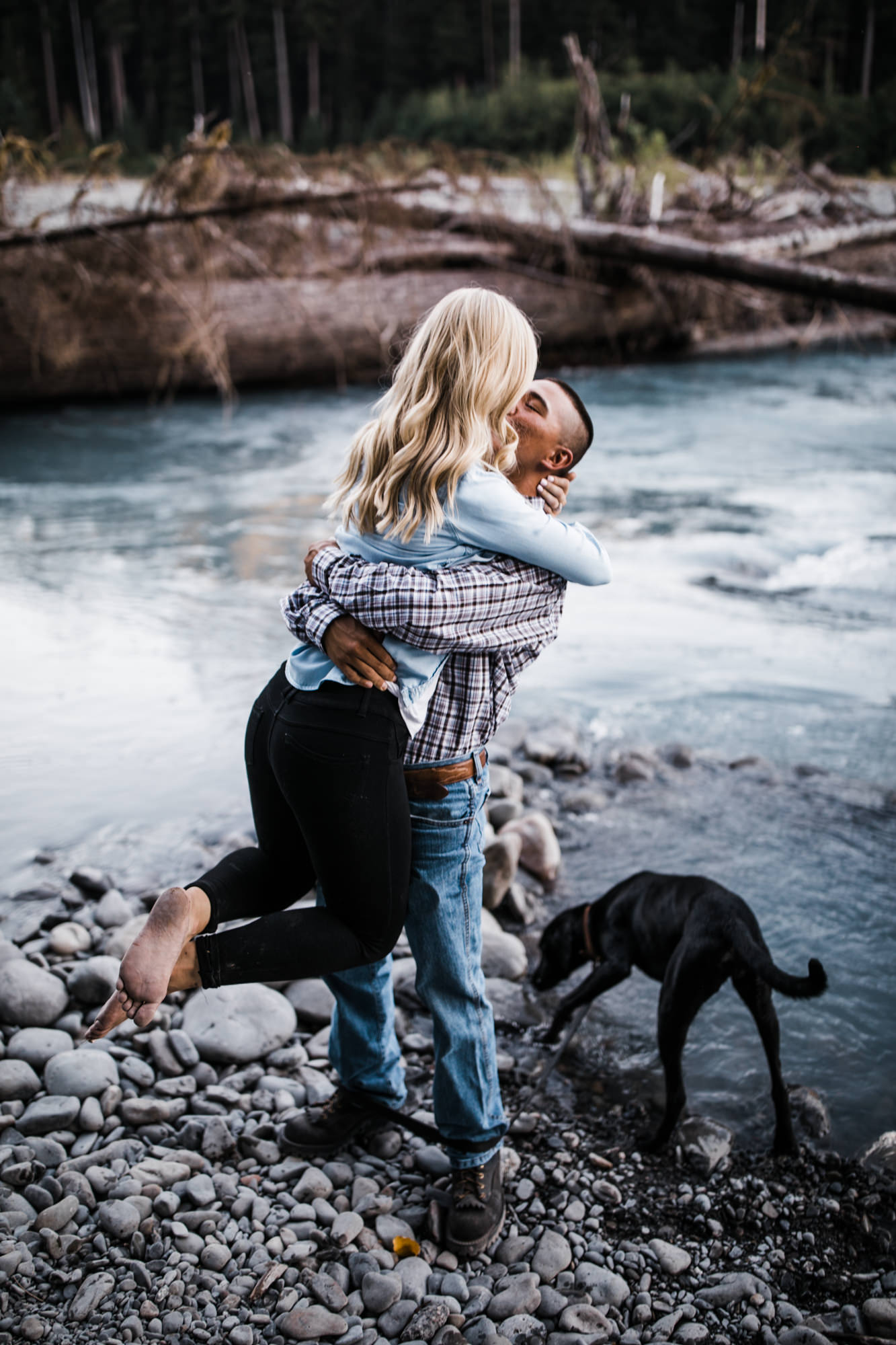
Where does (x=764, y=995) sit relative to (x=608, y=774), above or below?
above

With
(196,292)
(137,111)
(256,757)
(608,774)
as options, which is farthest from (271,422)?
(137,111)

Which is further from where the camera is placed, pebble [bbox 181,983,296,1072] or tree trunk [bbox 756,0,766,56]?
tree trunk [bbox 756,0,766,56]

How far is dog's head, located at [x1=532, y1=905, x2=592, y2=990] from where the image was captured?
121 inches

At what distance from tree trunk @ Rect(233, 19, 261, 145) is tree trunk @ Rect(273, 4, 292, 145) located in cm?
89

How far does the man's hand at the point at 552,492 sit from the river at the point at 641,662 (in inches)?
65.0

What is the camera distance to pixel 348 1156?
250 centimetres

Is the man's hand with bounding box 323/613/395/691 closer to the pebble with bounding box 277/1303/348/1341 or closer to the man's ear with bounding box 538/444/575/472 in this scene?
the man's ear with bounding box 538/444/575/472

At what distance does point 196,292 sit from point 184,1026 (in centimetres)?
970

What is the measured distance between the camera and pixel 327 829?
198 centimetres

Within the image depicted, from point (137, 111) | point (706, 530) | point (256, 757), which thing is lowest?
point (706, 530)

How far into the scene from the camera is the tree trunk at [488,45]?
34.0 meters

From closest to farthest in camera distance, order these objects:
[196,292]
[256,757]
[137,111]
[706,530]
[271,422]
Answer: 1. [256,757]
2. [706,530]
3. [196,292]
4. [271,422]
5. [137,111]

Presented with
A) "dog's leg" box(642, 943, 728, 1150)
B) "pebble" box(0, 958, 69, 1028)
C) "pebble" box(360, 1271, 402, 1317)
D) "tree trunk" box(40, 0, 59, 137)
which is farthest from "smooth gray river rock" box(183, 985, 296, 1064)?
"tree trunk" box(40, 0, 59, 137)

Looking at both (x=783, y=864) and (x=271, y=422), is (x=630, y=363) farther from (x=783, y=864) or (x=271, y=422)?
(x=783, y=864)
